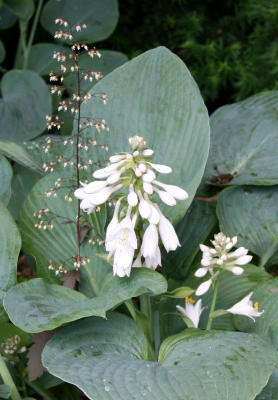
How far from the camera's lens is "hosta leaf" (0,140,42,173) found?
71.6 inches

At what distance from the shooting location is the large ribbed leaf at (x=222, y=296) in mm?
1698

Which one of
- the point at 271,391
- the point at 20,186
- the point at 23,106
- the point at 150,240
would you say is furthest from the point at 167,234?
the point at 23,106

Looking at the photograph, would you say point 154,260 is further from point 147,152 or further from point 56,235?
point 56,235

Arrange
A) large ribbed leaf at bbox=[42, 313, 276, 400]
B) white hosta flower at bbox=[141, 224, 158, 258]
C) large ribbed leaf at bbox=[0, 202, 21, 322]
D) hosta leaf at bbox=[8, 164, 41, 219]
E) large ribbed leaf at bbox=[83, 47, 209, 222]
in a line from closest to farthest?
large ribbed leaf at bbox=[42, 313, 276, 400] < white hosta flower at bbox=[141, 224, 158, 258] < large ribbed leaf at bbox=[0, 202, 21, 322] < large ribbed leaf at bbox=[83, 47, 209, 222] < hosta leaf at bbox=[8, 164, 41, 219]

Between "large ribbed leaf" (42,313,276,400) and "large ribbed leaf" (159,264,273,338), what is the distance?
0.91ft

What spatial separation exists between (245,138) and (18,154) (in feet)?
2.84

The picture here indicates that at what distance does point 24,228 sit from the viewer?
1.75 m

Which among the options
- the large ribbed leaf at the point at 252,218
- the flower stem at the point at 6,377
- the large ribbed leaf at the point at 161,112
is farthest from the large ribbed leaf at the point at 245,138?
the flower stem at the point at 6,377

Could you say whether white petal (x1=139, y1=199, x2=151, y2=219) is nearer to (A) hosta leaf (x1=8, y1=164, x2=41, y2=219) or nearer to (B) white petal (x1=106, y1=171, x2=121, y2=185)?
(B) white petal (x1=106, y1=171, x2=121, y2=185)

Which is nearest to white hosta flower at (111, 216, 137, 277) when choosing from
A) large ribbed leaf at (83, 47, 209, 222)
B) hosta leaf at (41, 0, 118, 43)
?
large ribbed leaf at (83, 47, 209, 222)

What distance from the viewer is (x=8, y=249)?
1531 mm

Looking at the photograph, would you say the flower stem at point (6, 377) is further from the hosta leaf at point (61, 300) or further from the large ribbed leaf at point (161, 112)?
the large ribbed leaf at point (161, 112)

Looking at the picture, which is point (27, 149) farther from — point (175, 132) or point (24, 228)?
point (175, 132)

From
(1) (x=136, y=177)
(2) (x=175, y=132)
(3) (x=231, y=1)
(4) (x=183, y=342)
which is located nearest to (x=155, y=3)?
(3) (x=231, y=1)
